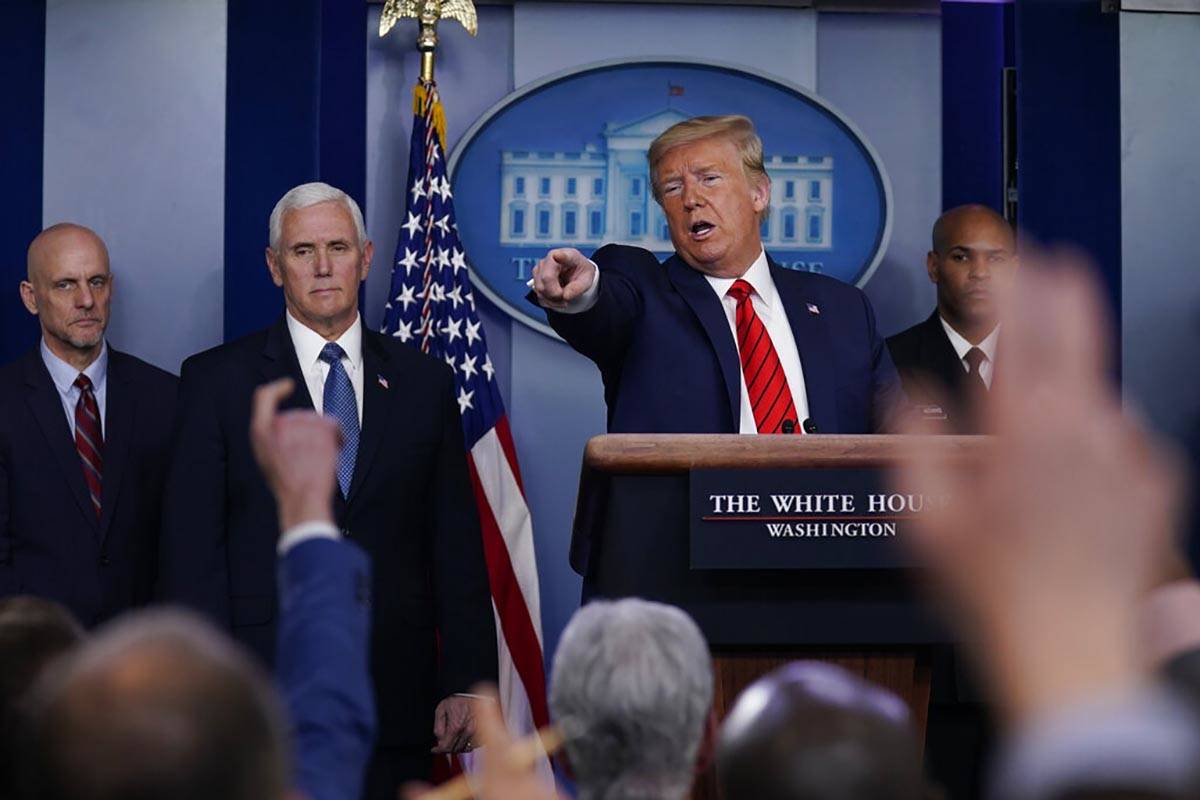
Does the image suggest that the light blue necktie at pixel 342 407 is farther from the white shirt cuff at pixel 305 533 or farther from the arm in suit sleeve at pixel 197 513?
the white shirt cuff at pixel 305 533

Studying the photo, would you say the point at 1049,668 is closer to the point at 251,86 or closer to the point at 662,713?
the point at 662,713

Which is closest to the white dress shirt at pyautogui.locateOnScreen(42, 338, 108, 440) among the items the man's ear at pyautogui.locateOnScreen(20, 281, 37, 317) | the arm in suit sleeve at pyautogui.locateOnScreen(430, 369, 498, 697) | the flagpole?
the man's ear at pyautogui.locateOnScreen(20, 281, 37, 317)

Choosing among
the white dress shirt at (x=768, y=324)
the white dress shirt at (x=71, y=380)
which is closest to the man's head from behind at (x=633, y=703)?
the white dress shirt at (x=768, y=324)

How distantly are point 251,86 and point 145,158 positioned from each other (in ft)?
1.27

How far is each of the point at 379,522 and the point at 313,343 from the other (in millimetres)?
475

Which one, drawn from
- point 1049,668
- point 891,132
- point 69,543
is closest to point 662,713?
point 1049,668

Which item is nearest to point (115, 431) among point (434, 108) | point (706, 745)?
point (434, 108)

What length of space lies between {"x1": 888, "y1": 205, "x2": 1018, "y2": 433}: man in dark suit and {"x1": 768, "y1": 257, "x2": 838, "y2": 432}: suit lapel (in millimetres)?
1239

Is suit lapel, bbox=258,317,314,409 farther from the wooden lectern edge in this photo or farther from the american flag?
the wooden lectern edge

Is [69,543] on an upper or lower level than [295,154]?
lower

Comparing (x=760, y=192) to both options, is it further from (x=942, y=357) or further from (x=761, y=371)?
(x=942, y=357)

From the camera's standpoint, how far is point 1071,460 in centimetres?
86

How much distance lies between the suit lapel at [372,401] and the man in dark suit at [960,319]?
160 cm

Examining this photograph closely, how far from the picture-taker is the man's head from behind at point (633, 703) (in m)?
1.74
